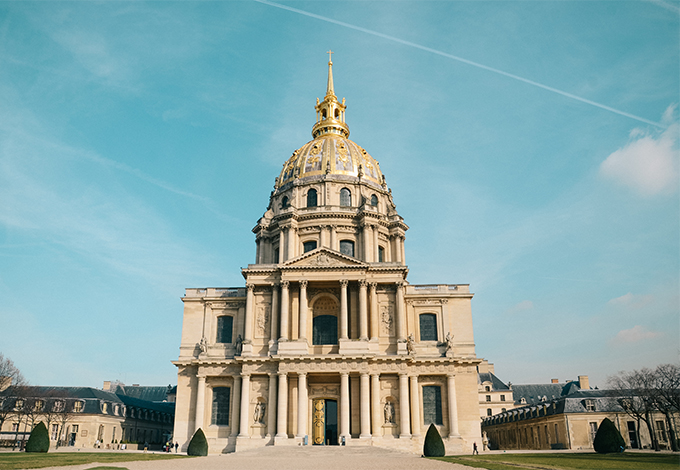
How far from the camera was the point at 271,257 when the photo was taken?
56.8m

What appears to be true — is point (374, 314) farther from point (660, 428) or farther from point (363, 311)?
point (660, 428)

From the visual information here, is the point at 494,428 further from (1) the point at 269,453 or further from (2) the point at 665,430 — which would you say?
(1) the point at 269,453

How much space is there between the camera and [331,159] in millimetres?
59188

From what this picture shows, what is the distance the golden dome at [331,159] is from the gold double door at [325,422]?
2263cm

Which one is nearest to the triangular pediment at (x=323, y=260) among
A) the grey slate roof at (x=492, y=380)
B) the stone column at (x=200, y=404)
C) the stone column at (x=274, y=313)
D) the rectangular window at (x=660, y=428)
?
the stone column at (x=274, y=313)

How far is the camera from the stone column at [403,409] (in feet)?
137

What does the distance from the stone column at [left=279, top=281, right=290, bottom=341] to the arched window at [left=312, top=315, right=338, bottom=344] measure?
3.48 meters

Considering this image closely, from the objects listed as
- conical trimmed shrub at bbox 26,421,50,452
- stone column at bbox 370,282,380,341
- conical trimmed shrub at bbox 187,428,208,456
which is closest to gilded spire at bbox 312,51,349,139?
stone column at bbox 370,282,380,341

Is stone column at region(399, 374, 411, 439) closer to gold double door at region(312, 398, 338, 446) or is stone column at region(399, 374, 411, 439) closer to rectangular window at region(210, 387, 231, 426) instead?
gold double door at region(312, 398, 338, 446)

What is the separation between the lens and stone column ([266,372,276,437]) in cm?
4181

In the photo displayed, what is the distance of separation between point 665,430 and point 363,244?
1246 inches

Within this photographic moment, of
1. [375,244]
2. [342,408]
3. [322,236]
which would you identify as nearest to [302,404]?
[342,408]

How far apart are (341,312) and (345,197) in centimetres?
1607

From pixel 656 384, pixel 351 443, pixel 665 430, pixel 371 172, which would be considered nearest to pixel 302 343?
pixel 351 443
